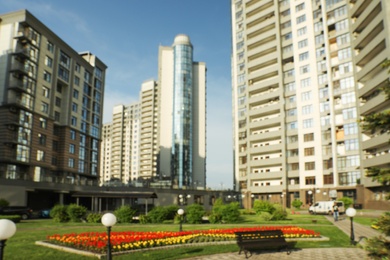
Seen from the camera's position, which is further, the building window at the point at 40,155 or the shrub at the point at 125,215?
the building window at the point at 40,155

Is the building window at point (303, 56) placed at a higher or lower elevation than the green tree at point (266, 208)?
higher

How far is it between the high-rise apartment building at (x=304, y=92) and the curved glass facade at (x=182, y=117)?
43.5 m

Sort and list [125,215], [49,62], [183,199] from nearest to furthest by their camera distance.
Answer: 1. [125,215]
2. [49,62]
3. [183,199]

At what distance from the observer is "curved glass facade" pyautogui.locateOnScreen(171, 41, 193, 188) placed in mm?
124375

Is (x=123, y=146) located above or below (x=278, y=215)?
above

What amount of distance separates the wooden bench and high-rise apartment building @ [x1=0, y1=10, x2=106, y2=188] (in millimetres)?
38869

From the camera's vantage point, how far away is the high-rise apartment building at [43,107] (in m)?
50.6

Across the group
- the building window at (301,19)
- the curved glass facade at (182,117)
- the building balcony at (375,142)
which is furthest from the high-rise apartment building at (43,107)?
the curved glass facade at (182,117)

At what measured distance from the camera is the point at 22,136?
170ft

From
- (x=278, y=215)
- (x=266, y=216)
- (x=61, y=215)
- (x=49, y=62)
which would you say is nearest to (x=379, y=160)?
(x=278, y=215)

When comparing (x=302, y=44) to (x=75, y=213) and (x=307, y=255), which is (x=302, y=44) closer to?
(x=75, y=213)

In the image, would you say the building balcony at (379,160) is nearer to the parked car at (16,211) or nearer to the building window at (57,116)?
the parked car at (16,211)

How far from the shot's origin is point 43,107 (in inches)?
2270

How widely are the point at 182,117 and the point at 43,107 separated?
72223mm
